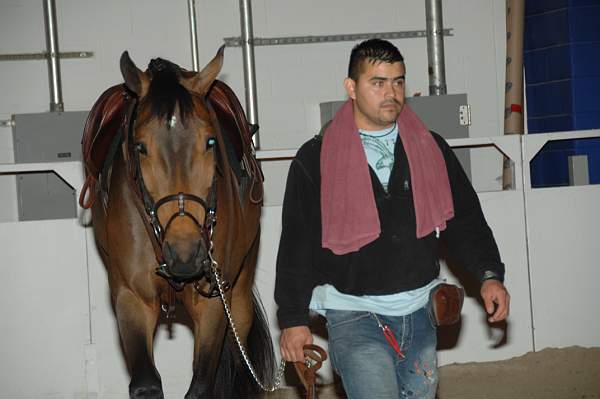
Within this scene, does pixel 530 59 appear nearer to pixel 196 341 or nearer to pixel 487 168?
pixel 487 168

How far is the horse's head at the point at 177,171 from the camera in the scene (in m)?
3.47

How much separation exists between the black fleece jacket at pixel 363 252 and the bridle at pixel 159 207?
0.51 metres

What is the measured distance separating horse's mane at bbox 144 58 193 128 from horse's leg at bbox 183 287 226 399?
2.95 feet

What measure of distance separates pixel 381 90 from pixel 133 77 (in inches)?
49.5

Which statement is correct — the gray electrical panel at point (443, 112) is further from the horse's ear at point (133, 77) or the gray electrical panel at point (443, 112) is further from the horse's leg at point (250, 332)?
the horse's ear at point (133, 77)

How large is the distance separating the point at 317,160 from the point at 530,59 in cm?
552

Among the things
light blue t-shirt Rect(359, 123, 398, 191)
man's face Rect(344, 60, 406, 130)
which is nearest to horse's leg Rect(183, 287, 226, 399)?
light blue t-shirt Rect(359, 123, 398, 191)

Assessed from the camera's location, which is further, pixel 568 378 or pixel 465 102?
pixel 465 102

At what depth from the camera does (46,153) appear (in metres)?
7.90

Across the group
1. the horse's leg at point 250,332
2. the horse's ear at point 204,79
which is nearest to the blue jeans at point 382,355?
the horse's ear at point 204,79

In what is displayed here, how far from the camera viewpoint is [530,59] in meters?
8.25

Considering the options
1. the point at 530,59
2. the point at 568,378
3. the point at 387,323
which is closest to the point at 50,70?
the point at 530,59

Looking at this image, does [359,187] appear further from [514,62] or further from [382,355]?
[514,62]

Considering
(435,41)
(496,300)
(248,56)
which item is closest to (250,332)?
(496,300)
